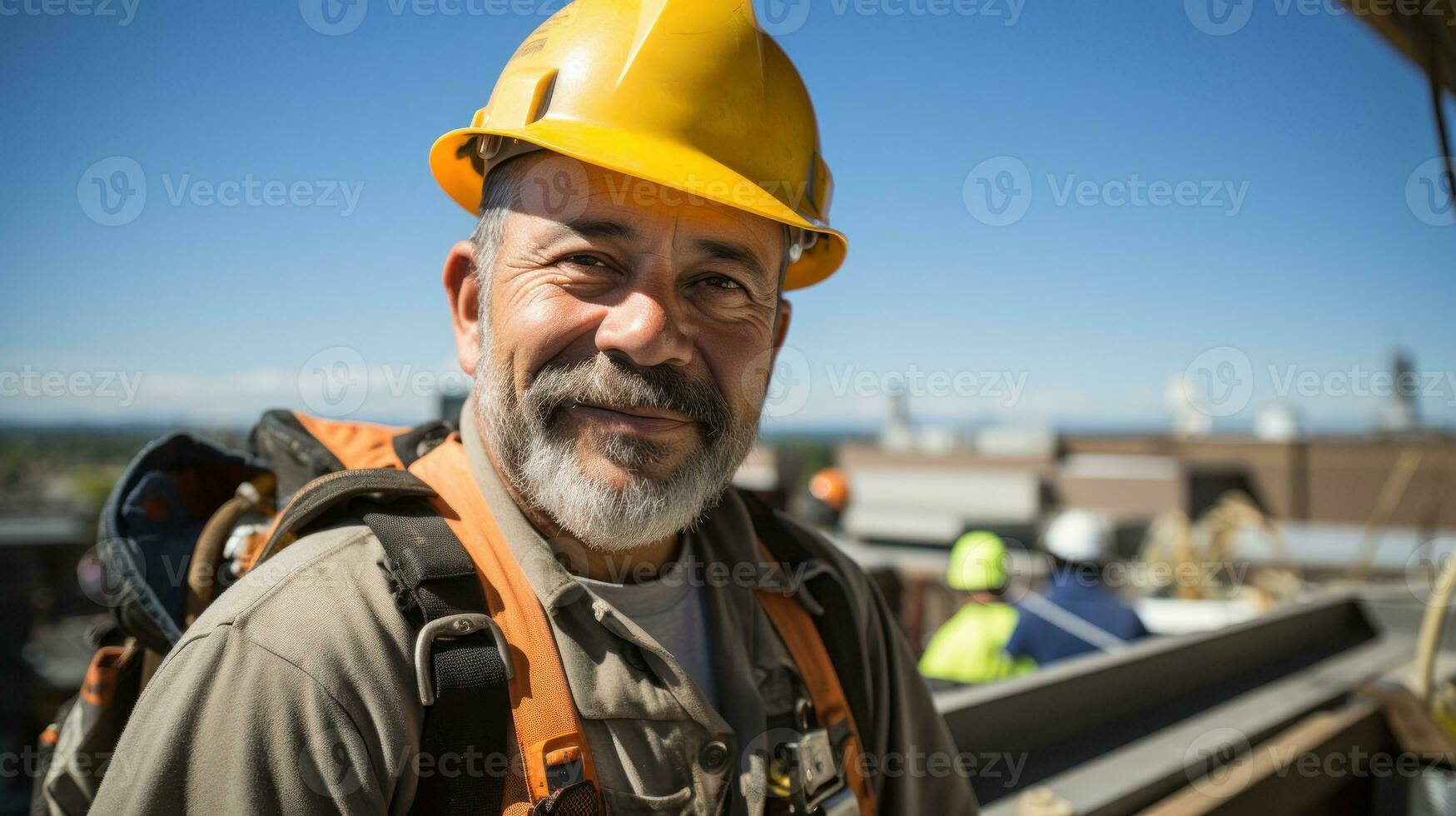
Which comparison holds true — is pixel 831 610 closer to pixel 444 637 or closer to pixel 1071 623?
pixel 444 637

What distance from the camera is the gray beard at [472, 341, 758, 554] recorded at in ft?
4.76

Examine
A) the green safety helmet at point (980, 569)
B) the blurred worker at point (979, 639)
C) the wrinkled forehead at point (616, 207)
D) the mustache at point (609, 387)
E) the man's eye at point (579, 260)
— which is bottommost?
the blurred worker at point (979, 639)

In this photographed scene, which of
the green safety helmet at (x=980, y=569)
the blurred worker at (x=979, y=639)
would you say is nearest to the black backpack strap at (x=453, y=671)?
the blurred worker at (x=979, y=639)

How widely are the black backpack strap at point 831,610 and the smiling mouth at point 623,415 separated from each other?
0.54 meters

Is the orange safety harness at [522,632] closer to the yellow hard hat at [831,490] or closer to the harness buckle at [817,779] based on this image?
the harness buckle at [817,779]

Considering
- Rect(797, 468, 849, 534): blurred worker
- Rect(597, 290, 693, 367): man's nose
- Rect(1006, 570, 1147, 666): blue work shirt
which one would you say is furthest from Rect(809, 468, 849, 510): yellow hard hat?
Rect(597, 290, 693, 367): man's nose

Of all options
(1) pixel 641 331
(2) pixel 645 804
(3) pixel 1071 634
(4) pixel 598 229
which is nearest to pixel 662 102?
(4) pixel 598 229

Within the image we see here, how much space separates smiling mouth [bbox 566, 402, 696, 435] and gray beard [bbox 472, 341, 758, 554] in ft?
0.07

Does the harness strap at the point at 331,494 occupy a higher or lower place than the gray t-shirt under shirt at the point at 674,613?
higher

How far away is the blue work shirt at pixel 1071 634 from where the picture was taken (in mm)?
4867

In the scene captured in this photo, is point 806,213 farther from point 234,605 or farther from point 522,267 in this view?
point 234,605

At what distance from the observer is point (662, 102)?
1.56 m

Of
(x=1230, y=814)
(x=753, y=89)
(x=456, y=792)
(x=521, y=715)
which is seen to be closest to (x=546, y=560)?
(x=521, y=715)

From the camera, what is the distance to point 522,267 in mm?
1503
